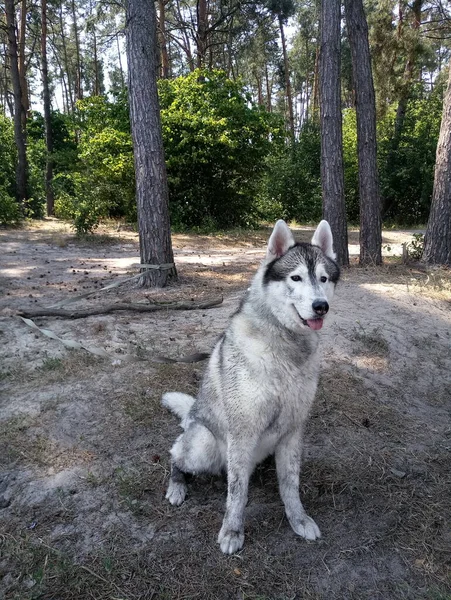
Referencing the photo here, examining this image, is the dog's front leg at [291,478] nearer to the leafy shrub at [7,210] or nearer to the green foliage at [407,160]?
the leafy shrub at [7,210]

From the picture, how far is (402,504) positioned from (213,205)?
13.9 meters

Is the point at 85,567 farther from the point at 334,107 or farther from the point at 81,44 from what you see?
the point at 81,44

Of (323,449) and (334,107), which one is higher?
(334,107)

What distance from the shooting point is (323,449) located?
12.1ft

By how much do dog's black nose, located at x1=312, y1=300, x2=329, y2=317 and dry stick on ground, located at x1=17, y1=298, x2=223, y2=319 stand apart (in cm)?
427

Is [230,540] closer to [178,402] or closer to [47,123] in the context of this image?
[178,402]

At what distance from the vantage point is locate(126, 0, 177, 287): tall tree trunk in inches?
285

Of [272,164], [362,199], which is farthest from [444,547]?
[272,164]

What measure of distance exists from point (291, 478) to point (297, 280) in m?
1.30

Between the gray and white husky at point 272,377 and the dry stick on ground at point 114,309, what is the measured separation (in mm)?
3752

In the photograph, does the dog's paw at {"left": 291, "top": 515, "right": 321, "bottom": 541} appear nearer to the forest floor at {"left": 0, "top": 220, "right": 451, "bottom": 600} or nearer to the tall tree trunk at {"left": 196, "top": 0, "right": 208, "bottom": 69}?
the forest floor at {"left": 0, "top": 220, "right": 451, "bottom": 600}

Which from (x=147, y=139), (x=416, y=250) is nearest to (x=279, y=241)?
(x=147, y=139)

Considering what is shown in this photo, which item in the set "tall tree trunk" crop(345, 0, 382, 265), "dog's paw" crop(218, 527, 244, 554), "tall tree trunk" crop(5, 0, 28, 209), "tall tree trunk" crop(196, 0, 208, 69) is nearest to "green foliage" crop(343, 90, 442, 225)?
"tall tree trunk" crop(196, 0, 208, 69)

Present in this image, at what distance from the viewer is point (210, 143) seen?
1423 centimetres
